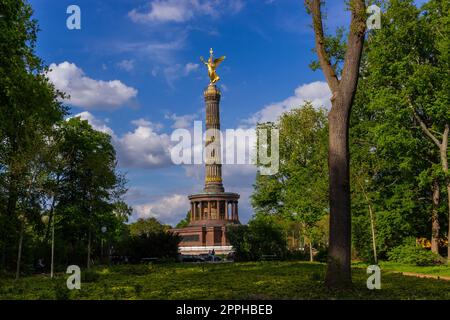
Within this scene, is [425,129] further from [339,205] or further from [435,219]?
[339,205]

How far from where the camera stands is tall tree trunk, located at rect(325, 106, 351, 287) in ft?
42.9

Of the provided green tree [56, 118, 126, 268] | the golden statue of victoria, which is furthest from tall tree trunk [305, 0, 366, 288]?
the golden statue of victoria

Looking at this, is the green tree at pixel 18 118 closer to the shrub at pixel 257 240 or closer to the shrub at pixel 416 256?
the shrub at pixel 257 240

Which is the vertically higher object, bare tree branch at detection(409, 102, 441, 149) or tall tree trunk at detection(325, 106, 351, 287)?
bare tree branch at detection(409, 102, 441, 149)

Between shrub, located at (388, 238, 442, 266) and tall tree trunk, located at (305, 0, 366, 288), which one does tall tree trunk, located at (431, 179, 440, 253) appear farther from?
tall tree trunk, located at (305, 0, 366, 288)

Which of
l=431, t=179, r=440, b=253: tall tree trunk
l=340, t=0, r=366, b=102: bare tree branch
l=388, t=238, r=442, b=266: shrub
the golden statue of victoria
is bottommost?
l=388, t=238, r=442, b=266: shrub

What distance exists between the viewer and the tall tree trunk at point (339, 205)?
13070mm

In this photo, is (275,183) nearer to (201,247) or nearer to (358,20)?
(201,247)

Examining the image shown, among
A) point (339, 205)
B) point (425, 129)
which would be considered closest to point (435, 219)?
point (425, 129)

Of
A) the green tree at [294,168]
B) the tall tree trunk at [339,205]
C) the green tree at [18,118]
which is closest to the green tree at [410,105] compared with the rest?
the green tree at [294,168]

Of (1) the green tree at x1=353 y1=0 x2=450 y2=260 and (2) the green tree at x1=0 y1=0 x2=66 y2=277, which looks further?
(1) the green tree at x1=353 y1=0 x2=450 y2=260
